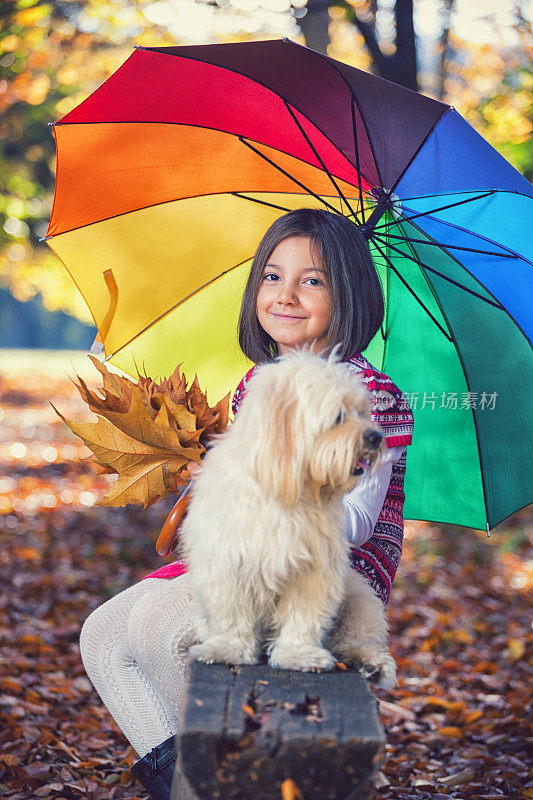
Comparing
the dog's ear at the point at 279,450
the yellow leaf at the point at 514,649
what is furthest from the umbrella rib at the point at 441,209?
the yellow leaf at the point at 514,649

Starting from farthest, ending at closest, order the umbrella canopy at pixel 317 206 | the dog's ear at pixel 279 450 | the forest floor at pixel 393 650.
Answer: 1. the forest floor at pixel 393 650
2. the umbrella canopy at pixel 317 206
3. the dog's ear at pixel 279 450

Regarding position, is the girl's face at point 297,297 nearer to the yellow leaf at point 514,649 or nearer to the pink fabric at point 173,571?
the pink fabric at point 173,571

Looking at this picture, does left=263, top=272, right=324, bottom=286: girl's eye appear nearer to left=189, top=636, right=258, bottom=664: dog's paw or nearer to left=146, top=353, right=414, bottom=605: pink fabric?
left=146, top=353, right=414, bottom=605: pink fabric

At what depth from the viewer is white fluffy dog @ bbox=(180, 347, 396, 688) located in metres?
2.01

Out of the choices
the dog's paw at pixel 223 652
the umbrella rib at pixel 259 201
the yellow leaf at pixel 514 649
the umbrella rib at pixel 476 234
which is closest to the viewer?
the dog's paw at pixel 223 652

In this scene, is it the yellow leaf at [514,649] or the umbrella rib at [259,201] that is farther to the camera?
the yellow leaf at [514,649]

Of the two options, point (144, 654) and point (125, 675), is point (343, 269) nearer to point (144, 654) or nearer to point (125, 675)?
point (144, 654)

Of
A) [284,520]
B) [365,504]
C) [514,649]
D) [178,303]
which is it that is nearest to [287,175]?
[178,303]

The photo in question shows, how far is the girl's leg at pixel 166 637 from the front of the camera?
2.55m

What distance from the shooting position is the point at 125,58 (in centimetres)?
962

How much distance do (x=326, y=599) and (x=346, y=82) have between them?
6.48 feet

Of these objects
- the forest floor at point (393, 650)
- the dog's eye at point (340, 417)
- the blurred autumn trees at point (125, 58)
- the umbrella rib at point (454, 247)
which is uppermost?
the blurred autumn trees at point (125, 58)

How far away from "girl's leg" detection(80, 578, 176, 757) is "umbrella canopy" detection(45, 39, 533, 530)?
3.92ft

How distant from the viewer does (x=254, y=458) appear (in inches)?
79.4
